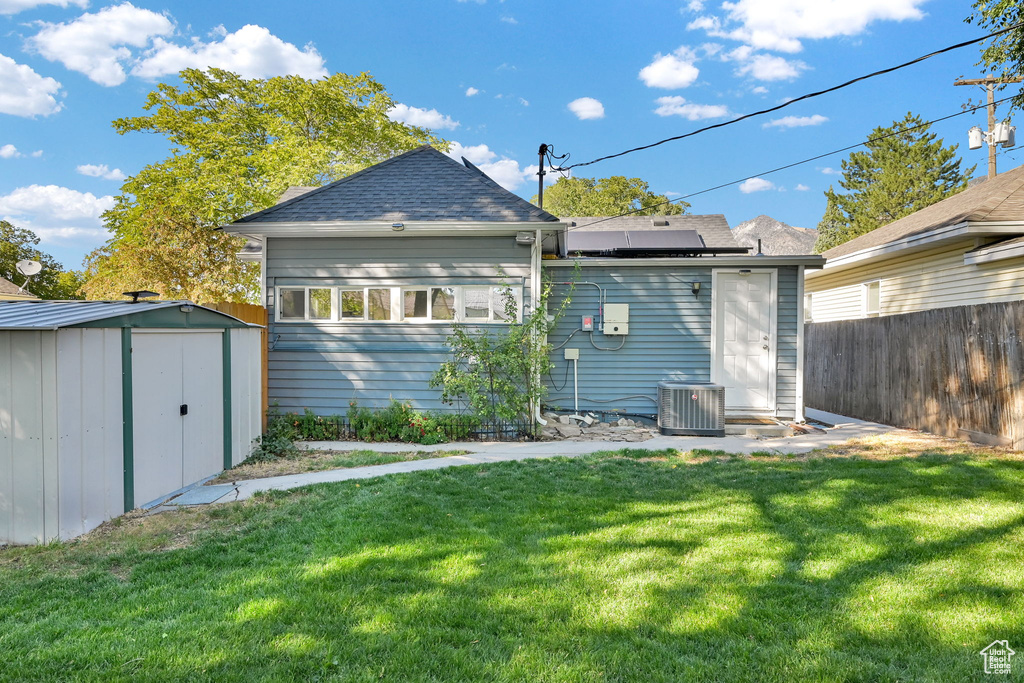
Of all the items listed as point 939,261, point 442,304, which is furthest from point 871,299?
point 442,304

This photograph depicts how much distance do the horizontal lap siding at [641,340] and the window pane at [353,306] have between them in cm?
297

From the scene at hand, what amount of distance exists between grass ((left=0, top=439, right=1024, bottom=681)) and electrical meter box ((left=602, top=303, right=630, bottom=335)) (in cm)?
395

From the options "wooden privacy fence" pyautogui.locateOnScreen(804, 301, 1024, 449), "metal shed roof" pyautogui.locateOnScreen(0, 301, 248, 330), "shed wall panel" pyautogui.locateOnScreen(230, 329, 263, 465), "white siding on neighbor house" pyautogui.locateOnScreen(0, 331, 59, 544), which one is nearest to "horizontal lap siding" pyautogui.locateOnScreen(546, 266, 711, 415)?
"wooden privacy fence" pyautogui.locateOnScreen(804, 301, 1024, 449)

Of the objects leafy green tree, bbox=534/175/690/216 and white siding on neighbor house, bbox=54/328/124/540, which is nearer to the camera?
white siding on neighbor house, bbox=54/328/124/540

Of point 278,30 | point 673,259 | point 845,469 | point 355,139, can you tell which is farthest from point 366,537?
point 278,30

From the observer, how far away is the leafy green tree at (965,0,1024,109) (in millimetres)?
6555

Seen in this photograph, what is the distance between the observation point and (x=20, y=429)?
3.86 meters

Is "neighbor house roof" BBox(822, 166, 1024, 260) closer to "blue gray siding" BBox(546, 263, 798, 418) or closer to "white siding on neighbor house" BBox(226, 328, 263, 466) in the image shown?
"blue gray siding" BBox(546, 263, 798, 418)

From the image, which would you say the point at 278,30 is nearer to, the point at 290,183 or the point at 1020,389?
the point at 290,183

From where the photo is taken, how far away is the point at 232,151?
21.2 meters

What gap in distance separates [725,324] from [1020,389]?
3.55 m

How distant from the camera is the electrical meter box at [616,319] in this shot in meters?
8.67

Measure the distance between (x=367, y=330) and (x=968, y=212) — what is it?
9.80 metres

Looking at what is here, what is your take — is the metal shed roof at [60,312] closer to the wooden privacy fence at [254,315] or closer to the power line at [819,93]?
the wooden privacy fence at [254,315]
